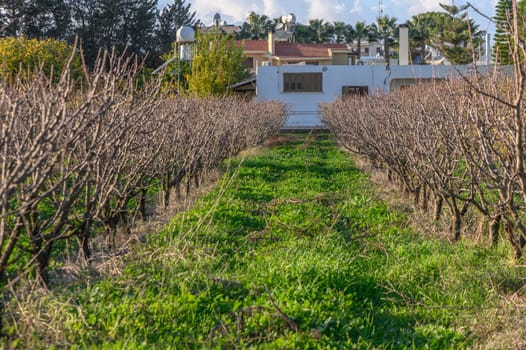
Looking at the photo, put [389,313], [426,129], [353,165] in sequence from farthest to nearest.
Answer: [353,165] < [426,129] < [389,313]

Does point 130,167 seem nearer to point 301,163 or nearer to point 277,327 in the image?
point 277,327

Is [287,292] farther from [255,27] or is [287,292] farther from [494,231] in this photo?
[255,27]

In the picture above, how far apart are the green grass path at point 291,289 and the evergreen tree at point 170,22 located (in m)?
44.4

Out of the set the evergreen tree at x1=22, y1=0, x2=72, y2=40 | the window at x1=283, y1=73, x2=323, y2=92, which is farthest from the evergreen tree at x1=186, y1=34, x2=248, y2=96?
the evergreen tree at x1=22, y1=0, x2=72, y2=40

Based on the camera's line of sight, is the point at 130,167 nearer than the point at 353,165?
Yes

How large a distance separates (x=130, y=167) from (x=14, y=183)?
5114 millimetres

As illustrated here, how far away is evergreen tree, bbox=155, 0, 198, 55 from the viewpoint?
174 ft

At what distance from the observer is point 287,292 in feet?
19.3

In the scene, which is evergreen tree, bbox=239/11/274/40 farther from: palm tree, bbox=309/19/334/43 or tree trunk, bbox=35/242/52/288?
tree trunk, bbox=35/242/52/288

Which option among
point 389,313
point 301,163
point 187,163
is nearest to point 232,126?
point 301,163

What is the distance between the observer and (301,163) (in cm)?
1864

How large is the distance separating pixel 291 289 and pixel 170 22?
2051 inches

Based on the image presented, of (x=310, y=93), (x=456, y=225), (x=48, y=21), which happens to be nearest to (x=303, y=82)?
(x=310, y=93)

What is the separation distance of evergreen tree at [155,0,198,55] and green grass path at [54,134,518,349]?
4444cm
